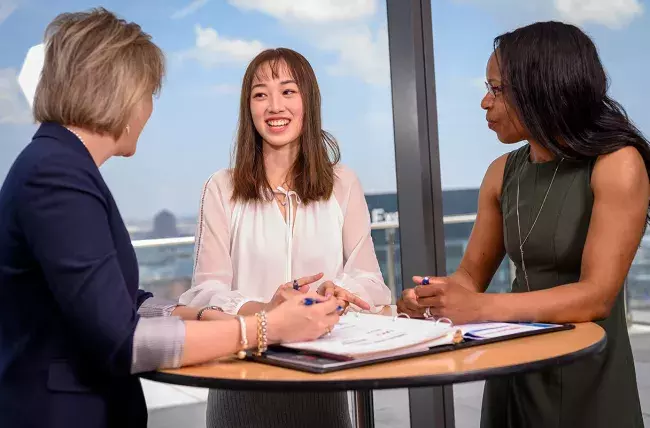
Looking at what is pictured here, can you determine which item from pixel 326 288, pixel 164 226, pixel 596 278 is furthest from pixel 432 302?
pixel 164 226

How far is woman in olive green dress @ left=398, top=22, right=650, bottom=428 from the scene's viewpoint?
6.07ft

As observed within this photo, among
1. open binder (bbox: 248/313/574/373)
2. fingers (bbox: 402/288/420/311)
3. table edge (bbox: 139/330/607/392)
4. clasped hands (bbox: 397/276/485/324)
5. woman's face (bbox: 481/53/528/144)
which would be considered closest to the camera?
table edge (bbox: 139/330/607/392)

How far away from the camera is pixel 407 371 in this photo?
1361mm

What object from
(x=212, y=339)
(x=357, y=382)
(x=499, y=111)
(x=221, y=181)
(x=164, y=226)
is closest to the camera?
(x=357, y=382)

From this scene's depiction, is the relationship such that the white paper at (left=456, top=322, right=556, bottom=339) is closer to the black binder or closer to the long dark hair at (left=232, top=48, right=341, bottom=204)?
the black binder

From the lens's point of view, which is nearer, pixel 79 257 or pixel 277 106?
pixel 79 257

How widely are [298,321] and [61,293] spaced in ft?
1.44

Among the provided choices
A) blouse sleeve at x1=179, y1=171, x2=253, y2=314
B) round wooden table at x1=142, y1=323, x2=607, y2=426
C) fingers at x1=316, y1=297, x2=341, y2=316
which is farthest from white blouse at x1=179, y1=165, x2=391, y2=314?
round wooden table at x1=142, y1=323, x2=607, y2=426

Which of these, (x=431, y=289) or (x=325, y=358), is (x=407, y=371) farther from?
(x=431, y=289)

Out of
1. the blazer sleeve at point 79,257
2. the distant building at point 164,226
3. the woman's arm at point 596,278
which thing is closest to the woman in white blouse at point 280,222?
the woman's arm at point 596,278

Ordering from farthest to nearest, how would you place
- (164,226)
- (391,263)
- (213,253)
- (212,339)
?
1. (164,226)
2. (391,263)
3. (213,253)
4. (212,339)

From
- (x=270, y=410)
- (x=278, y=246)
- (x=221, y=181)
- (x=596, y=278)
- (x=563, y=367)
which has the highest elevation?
(x=221, y=181)

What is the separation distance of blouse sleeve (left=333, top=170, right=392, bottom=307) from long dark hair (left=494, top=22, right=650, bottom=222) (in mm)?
529

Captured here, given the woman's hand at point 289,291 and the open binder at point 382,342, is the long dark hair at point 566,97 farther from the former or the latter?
the woman's hand at point 289,291
